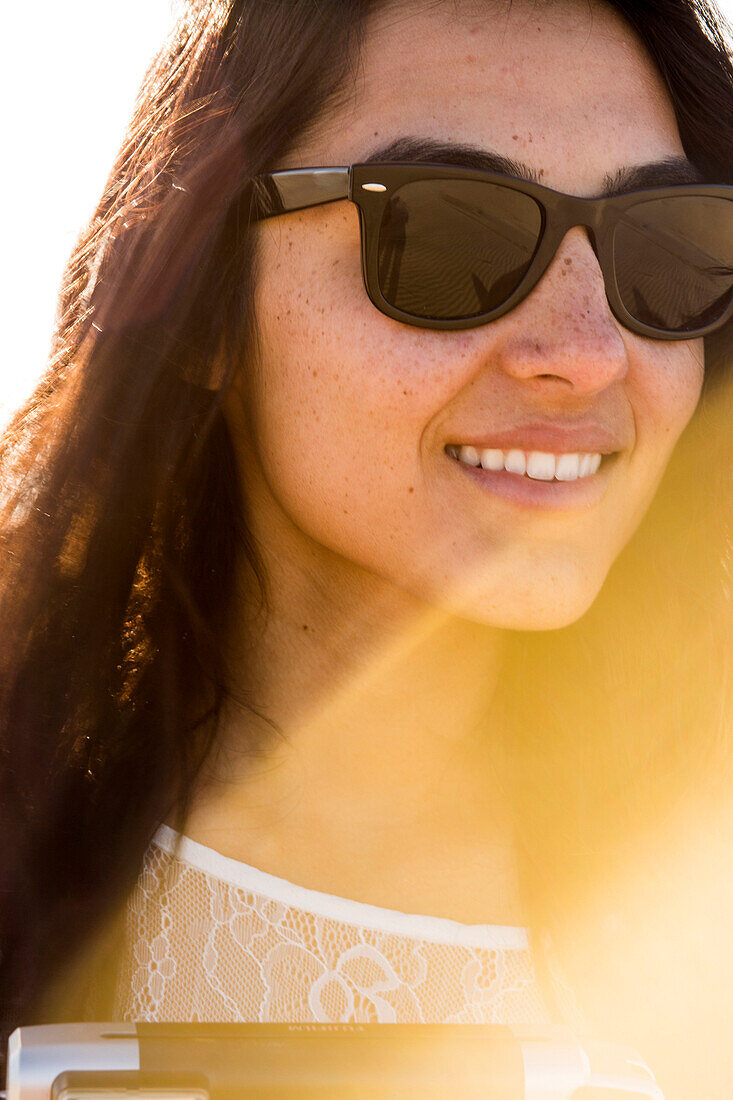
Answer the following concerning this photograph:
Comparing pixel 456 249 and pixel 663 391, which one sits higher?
pixel 456 249

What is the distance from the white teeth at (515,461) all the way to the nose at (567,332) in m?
0.11

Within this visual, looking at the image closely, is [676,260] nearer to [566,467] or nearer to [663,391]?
[663,391]

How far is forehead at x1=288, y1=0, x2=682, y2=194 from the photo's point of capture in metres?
1.69

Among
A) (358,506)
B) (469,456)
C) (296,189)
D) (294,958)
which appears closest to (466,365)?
(469,456)

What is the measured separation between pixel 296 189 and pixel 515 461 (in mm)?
532

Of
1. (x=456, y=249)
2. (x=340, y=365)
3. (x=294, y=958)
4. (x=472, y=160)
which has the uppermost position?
(x=472, y=160)

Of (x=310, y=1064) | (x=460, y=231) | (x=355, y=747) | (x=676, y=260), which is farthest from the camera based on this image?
(x=355, y=747)

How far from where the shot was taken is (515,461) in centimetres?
172

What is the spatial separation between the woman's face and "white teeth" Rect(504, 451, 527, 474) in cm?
1

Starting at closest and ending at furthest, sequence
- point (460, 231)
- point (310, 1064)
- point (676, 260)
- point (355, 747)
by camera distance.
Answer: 1. point (310, 1064)
2. point (460, 231)
3. point (676, 260)
4. point (355, 747)

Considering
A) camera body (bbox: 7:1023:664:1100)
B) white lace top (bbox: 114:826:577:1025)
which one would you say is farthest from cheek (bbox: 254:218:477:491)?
camera body (bbox: 7:1023:664:1100)

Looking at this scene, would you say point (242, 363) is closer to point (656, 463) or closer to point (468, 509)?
point (468, 509)

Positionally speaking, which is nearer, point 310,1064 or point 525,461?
point 310,1064

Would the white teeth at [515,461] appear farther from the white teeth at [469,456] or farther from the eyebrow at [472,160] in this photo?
the eyebrow at [472,160]
